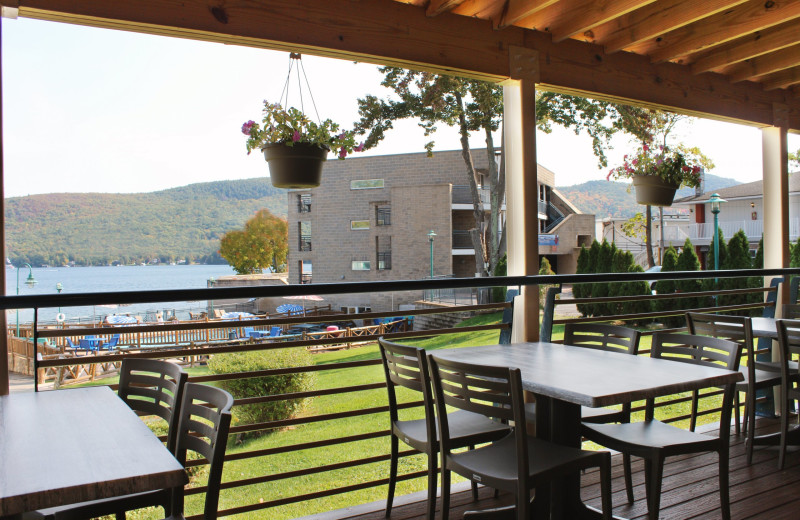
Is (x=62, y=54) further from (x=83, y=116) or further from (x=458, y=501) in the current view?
(x=458, y=501)

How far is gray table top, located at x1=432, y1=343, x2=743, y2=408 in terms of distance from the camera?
1.88m

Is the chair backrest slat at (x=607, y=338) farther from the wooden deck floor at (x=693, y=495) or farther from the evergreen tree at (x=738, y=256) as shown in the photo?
the evergreen tree at (x=738, y=256)

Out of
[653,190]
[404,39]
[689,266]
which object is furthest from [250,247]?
[404,39]

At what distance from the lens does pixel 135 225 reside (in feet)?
184

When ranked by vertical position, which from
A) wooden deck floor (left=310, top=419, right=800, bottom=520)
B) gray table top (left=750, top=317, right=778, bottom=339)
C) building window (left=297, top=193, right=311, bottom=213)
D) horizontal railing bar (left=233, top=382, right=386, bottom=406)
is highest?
building window (left=297, top=193, right=311, bottom=213)

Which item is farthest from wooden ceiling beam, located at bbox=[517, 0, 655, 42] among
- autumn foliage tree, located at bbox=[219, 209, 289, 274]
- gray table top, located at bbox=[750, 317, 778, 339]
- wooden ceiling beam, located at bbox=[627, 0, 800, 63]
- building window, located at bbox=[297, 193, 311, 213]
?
autumn foliage tree, located at bbox=[219, 209, 289, 274]

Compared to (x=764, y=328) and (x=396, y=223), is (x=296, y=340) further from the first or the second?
(x=396, y=223)

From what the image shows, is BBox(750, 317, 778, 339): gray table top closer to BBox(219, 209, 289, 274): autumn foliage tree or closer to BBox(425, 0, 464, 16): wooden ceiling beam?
BBox(425, 0, 464, 16): wooden ceiling beam

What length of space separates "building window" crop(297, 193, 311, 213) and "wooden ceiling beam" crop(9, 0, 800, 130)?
3748cm

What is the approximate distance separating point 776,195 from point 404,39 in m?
3.58

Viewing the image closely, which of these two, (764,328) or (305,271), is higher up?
(764,328)

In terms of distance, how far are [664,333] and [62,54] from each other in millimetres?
76862

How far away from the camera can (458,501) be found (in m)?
2.76

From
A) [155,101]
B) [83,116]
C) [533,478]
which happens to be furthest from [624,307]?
[83,116]
